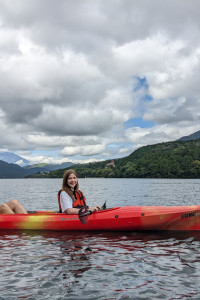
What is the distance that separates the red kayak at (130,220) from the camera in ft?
36.4

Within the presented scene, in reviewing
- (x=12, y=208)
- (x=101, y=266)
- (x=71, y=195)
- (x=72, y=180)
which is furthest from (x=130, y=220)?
(x=12, y=208)

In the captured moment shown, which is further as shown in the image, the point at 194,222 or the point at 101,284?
the point at 194,222

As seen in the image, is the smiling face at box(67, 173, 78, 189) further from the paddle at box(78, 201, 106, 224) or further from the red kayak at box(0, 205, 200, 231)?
the red kayak at box(0, 205, 200, 231)

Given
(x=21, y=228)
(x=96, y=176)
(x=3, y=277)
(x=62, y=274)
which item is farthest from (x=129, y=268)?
(x=96, y=176)

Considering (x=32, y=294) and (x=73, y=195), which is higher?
(x=73, y=195)

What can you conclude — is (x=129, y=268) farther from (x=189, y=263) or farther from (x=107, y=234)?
(x=107, y=234)

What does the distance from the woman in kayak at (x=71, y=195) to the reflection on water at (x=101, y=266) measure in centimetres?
116

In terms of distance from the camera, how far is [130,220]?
1119 cm

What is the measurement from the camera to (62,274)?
20.9 feet

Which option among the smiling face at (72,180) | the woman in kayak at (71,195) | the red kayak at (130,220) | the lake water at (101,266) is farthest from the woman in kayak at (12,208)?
the smiling face at (72,180)

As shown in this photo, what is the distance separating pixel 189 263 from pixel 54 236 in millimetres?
5665

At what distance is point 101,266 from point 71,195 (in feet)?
12.8

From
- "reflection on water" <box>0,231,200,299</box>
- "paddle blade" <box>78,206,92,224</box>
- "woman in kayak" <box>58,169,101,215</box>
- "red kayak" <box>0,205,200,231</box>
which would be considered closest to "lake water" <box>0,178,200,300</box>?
"reflection on water" <box>0,231,200,299</box>

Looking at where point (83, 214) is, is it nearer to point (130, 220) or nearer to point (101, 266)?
point (130, 220)
